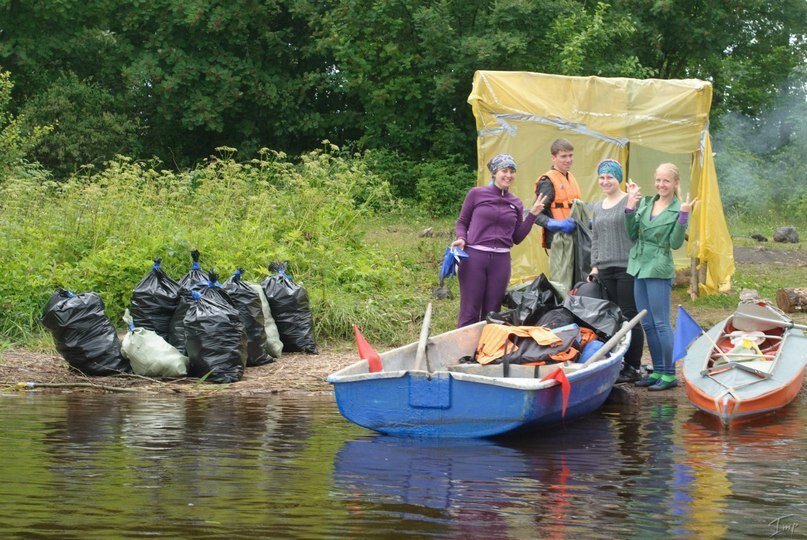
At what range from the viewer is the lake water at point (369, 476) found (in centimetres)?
577

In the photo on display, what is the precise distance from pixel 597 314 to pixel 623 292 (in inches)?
22.3

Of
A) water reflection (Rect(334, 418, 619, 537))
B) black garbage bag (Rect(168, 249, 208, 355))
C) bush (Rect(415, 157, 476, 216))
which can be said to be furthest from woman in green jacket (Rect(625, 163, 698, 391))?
bush (Rect(415, 157, 476, 216))

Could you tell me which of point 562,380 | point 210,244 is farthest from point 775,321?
point 210,244

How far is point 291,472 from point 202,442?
111cm

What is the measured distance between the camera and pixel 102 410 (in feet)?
30.0

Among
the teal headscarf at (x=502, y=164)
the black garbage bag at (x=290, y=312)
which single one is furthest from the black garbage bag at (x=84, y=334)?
the teal headscarf at (x=502, y=164)

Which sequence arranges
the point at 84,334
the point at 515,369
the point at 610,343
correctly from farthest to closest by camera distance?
the point at 84,334 < the point at 515,369 < the point at 610,343

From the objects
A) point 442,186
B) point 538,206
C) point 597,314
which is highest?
point 442,186

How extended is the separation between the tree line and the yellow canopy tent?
796 cm

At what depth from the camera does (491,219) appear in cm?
981

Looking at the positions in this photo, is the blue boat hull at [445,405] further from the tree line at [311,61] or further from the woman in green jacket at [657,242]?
the tree line at [311,61]

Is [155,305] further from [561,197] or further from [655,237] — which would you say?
[655,237]

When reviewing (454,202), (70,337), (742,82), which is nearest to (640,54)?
(742,82)

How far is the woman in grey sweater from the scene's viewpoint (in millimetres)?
9617
